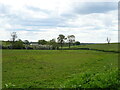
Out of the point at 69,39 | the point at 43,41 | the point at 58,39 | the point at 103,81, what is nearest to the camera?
the point at 103,81

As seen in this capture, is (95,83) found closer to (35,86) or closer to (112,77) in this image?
(112,77)

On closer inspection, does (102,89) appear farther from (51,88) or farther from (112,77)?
(51,88)

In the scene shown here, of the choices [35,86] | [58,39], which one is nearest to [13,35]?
[58,39]

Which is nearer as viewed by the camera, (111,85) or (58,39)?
(111,85)

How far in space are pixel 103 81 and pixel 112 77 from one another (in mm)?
819

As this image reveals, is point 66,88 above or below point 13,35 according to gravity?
below

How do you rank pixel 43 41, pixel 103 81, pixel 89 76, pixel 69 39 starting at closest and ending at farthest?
pixel 103 81, pixel 89 76, pixel 69 39, pixel 43 41

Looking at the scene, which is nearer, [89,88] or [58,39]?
[89,88]

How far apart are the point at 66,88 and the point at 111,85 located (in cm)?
235

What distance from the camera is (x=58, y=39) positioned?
343 feet

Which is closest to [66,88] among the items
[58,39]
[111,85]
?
[111,85]

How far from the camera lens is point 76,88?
28.5 ft

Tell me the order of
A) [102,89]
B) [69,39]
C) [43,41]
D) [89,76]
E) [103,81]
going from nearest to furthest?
[102,89], [103,81], [89,76], [69,39], [43,41]

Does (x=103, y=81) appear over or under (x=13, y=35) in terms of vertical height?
under
